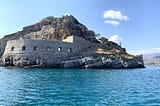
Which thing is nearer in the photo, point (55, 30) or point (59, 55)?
point (59, 55)

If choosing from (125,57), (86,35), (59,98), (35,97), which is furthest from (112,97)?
(86,35)

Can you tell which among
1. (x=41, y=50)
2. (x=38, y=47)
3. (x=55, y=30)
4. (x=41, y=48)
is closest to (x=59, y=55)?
(x=41, y=50)

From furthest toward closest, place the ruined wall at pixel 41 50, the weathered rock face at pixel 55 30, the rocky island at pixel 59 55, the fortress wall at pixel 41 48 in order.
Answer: the weathered rock face at pixel 55 30, the fortress wall at pixel 41 48, the ruined wall at pixel 41 50, the rocky island at pixel 59 55

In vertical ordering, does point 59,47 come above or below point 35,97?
above

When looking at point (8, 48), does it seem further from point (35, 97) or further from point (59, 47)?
point (35, 97)

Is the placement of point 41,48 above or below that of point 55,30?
below

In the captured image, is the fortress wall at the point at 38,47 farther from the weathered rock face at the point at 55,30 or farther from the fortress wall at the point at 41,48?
the weathered rock face at the point at 55,30

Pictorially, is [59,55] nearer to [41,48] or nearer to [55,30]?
[41,48]

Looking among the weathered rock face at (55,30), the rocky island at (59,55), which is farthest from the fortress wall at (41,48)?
the weathered rock face at (55,30)

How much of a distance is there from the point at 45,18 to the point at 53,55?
5647 centimetres

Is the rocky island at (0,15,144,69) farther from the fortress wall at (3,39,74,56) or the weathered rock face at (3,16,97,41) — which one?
the weathered rock face at (3,16,97,41)

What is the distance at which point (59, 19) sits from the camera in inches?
4847

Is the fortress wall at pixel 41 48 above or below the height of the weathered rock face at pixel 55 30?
below

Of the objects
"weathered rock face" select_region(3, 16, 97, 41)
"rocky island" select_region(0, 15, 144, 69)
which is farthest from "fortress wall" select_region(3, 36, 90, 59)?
"weathered rock face" select_region(3, 16, 97, 41)
